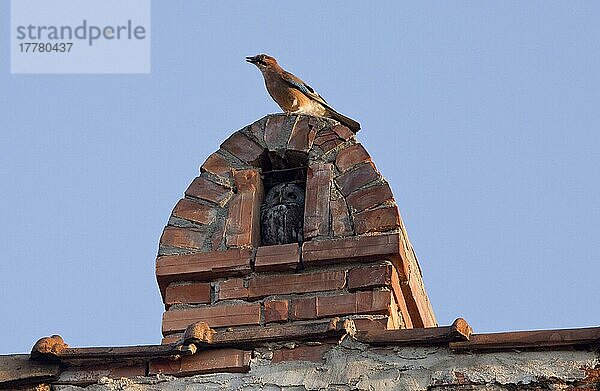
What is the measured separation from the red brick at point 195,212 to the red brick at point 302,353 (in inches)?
37.6

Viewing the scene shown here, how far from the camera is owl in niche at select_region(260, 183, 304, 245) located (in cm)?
626

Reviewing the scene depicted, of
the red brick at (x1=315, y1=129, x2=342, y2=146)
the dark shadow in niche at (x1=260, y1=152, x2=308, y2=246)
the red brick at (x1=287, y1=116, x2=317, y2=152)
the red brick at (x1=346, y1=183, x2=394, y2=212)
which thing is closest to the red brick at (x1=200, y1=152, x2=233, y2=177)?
the dark shadow in niche at (x1=260, y1=152, x2=308, y2=246)

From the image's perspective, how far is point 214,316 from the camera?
19.1 feet

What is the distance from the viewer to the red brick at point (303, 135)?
642cm

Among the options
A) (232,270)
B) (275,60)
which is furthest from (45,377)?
(275,60)

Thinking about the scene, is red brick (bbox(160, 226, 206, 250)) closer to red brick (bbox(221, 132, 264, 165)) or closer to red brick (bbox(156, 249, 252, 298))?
red brick (bbox(156, 249, 252, 298))

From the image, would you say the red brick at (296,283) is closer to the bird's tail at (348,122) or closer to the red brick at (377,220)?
the red brick at (377,220)

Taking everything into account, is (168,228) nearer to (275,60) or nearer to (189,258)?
(189,258)

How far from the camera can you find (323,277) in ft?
19.2

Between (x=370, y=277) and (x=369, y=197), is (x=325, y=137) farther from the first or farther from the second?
(x=370, y=277)

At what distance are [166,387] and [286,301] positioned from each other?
2.03 ft

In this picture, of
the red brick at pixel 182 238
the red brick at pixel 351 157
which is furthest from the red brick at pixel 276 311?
the red brick at pixel 351 157

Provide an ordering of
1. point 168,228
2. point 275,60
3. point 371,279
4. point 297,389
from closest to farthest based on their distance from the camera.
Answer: point 297,389 → point 371,279 → point 168,228 → point 275,60

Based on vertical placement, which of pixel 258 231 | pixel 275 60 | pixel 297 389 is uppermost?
pixel 275 60
